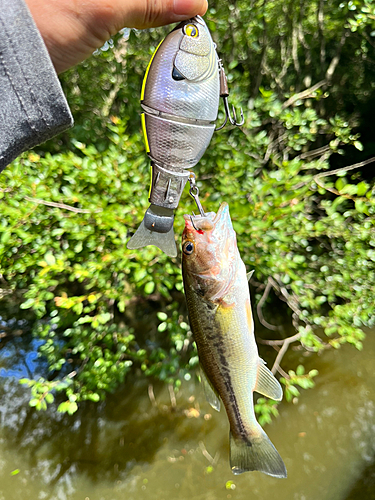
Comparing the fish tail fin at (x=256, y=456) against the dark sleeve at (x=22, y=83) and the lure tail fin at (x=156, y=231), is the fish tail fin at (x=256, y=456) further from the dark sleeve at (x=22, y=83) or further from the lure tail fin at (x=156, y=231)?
the dark sleeve at (x=22, y=83)

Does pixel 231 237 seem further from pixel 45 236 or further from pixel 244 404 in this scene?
pixel 45 236

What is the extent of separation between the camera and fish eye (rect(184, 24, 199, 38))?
3.39 ft

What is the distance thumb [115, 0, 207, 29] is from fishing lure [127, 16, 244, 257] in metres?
0.04

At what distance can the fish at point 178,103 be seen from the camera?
1020 millimetres

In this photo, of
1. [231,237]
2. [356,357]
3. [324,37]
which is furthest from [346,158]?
[231,237]

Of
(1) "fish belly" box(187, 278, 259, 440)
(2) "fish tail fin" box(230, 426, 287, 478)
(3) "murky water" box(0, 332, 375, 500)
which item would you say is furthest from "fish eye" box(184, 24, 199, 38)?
(3) "murky water" box(0, 332, 375, 500)

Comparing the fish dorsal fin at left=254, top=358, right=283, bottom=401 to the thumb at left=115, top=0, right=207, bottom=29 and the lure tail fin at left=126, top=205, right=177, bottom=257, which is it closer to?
the lure tail fin at left=126, top=205, right=177, bottom=257

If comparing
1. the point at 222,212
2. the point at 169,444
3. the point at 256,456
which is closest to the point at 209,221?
the point at 222,212

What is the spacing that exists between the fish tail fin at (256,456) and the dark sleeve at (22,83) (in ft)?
5.13

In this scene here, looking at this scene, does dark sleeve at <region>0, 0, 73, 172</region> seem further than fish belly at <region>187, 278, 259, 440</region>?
No

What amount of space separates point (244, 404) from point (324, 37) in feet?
14.2

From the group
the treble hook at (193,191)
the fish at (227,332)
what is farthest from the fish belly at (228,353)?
the treble hook at (193,191)

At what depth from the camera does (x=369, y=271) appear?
8.68 ft

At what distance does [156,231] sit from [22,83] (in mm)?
643
